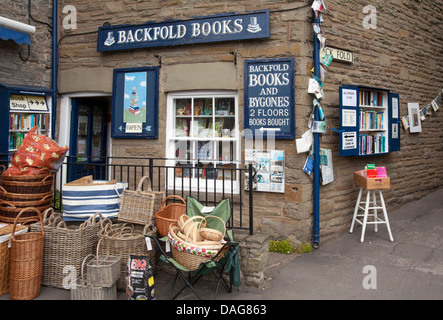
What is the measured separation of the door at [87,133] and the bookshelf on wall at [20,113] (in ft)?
1.69

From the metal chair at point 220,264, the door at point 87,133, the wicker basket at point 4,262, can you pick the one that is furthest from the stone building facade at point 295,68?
the wicker basket at point 4,262

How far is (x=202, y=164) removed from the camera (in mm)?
6582

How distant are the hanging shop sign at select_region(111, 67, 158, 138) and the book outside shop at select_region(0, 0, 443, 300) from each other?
0.07 feet

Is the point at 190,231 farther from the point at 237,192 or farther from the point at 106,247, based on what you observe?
the point at 237,192

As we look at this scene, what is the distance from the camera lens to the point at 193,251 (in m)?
3.88

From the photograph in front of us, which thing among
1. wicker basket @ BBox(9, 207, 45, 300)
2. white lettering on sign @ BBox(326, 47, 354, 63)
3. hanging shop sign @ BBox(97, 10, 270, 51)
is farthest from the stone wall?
white lettering on sign @ BBox(326, 47, 354, 63)

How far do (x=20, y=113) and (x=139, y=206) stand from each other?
Result: 140 inches

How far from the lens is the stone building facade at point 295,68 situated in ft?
18.9

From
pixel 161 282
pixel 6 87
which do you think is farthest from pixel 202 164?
pixel 6 87

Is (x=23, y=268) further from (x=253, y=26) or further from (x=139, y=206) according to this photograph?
(x=253, y=26)

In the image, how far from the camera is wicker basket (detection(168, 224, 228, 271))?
153 inches

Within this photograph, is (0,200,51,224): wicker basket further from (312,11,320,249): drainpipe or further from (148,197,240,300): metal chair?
(312,11,320,249): drainpipe

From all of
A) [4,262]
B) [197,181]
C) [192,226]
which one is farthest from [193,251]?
[197,181]

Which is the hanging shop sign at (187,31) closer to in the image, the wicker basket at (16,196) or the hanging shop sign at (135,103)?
the hanging shop sign at (135,103)
